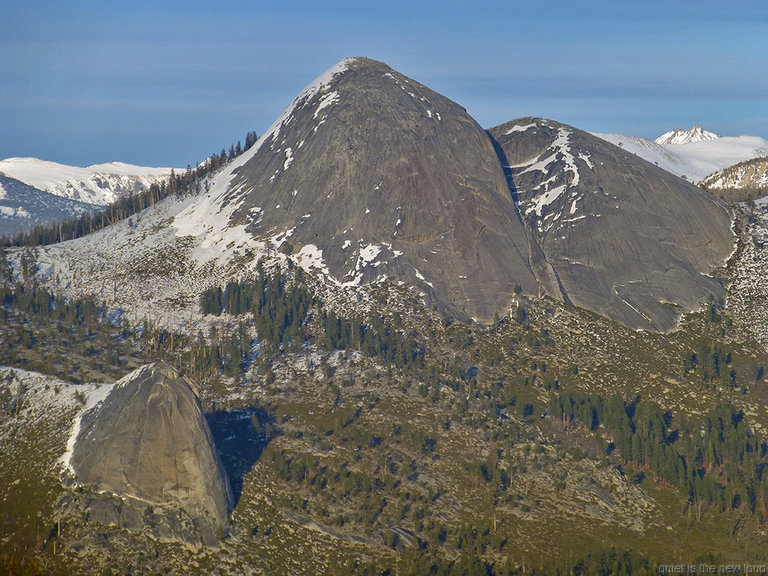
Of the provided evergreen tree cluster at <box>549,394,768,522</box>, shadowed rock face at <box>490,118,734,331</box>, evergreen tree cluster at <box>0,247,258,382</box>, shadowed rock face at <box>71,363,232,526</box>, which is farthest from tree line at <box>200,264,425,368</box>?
shadowed rock face at <box>71,363,232,526</box>

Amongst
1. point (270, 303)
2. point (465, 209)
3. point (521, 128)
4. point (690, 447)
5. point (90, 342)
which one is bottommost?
point (690, 447)

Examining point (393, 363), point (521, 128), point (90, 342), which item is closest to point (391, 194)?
point (393, 363)

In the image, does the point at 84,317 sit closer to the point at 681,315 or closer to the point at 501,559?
the point at 501,559

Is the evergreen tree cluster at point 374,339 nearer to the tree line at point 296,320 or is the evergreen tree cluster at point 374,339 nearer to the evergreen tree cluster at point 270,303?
the tree line at point 296,320

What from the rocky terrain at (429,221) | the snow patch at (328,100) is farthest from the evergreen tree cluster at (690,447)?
the snow patch at (328,100)

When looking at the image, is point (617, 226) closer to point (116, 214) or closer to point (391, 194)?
point (391, 194)

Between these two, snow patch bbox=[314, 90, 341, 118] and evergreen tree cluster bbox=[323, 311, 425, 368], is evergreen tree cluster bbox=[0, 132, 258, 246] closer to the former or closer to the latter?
snow patch bbox=[314, 90, 341, 118]

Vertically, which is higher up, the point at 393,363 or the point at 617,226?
the point at 617,226

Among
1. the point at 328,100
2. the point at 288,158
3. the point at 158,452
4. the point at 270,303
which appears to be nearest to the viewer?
the point at 158,452
